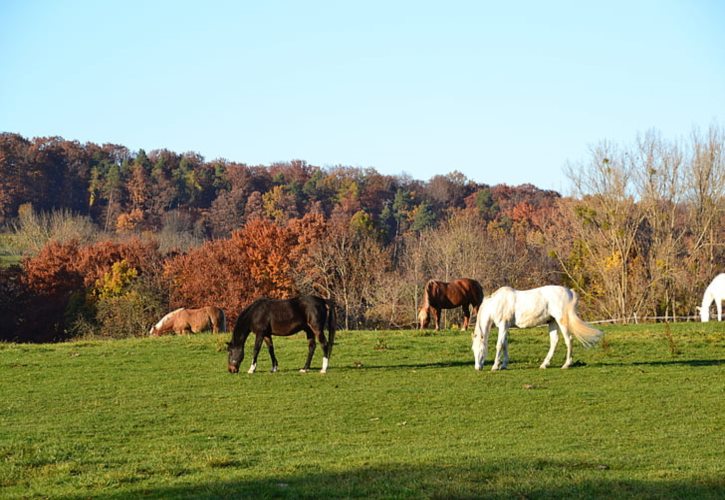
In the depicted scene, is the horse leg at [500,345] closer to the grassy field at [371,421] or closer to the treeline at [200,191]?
the grassy field at [371,421]

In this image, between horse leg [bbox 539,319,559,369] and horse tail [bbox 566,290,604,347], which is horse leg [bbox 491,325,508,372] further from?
horse tail [bbox 566,290,604,347]

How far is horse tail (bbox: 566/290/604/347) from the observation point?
18.3 meters

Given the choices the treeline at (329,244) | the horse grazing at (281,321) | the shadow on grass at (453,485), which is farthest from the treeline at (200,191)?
the shadow on grass at (453,485)

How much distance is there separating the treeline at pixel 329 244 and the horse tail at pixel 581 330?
76.6 ft

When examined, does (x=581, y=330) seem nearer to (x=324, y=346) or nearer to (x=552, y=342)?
(x=552, y=342)

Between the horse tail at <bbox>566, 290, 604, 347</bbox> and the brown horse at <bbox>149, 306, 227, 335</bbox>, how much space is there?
54.9 feet

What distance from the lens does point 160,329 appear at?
1283 inches

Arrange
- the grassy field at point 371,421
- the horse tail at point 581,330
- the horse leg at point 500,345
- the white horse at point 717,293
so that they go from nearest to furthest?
the grassy field at point 371,421, the horse tail at point 581,330, the horse leg at point 500,345, the white horse at point 717,293

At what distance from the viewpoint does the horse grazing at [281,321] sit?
18875 mm

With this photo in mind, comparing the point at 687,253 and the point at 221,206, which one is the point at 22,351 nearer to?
the point at 687,253

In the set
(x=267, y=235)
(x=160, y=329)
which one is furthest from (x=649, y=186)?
(x=267, y=235)

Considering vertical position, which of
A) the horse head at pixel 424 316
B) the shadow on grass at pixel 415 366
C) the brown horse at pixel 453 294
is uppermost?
the brown horse at pixel 453 294

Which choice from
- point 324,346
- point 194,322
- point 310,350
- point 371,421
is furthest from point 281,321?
point 194,322

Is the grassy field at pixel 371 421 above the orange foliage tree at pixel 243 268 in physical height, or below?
→ below
